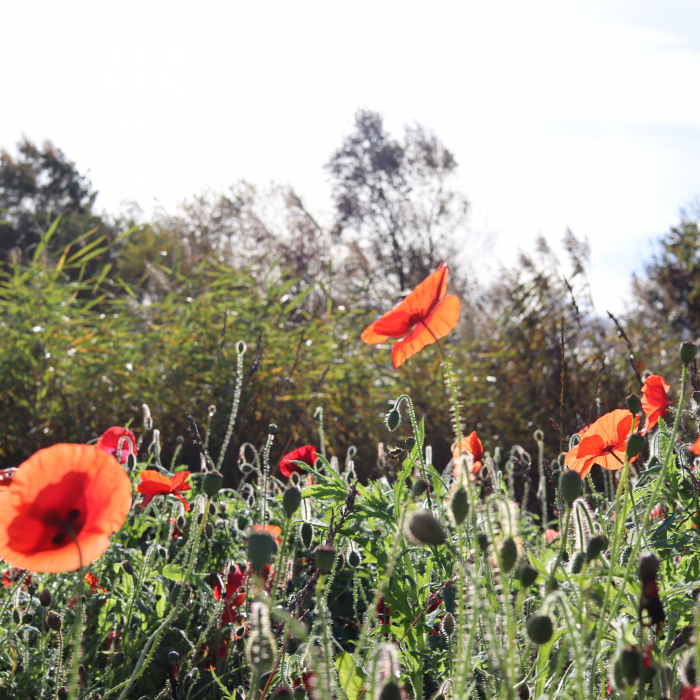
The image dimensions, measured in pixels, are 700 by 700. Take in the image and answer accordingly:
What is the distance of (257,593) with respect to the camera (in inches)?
19.7

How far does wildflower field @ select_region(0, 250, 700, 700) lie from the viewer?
570mm

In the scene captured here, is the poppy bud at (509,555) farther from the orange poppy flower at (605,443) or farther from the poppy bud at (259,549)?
the orange poppy flower at (605,443)

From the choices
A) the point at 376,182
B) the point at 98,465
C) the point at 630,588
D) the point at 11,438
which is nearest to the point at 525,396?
the point at 11,438

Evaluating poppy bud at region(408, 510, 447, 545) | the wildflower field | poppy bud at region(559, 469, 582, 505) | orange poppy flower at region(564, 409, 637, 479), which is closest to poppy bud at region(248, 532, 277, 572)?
the wildflower field

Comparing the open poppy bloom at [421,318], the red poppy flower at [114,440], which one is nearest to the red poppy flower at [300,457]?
the red poppy flower at [114,440]

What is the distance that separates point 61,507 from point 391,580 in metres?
0.52

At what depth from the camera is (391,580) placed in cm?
100

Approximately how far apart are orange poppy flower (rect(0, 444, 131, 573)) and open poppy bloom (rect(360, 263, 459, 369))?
0.41m

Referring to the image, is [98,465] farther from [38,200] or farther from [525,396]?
[38,200]

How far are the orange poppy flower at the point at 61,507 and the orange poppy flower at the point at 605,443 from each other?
0.66m

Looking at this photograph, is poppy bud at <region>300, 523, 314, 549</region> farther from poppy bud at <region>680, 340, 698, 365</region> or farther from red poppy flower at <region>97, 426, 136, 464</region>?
red poppy flower at <region>97, 426, 136, 464</region>

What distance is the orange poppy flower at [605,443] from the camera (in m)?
0.98

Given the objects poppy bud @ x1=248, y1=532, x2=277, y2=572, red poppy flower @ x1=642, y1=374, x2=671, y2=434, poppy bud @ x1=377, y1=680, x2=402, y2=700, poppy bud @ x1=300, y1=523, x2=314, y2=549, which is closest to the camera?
poppy bud @ x1=377, y1=680, x2=402, y2=700

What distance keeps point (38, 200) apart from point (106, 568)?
20.5 meters
